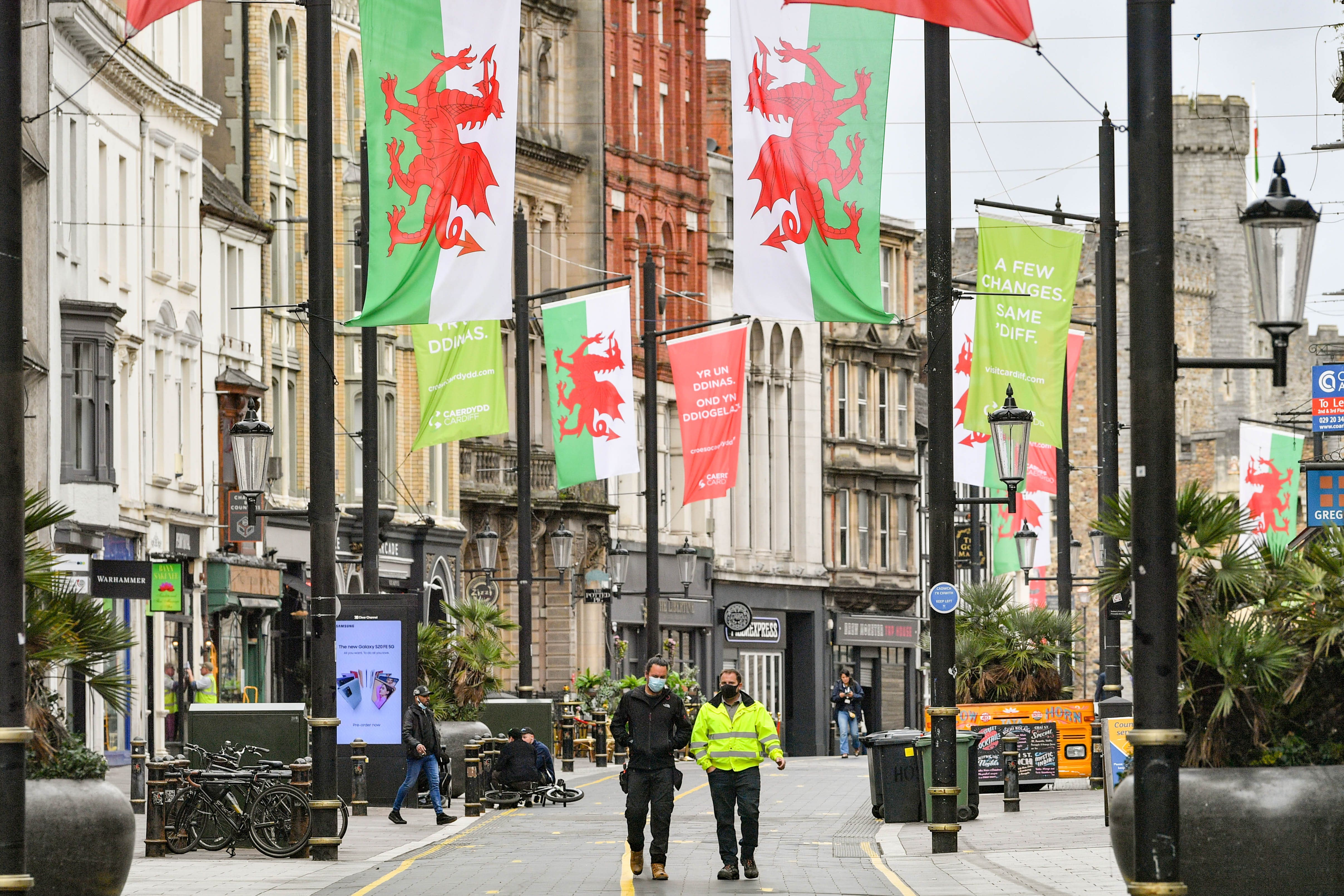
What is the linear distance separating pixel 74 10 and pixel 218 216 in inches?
399

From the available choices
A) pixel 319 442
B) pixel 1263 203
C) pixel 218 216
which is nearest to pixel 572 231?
pixel 218 216

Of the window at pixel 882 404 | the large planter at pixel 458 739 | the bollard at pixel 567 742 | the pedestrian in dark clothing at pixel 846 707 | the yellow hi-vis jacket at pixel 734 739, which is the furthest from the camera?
the window at pixel 882 404

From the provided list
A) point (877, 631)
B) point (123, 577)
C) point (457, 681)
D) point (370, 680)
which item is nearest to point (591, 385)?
point (457, 681)

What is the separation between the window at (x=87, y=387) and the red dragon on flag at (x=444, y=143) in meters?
17.8

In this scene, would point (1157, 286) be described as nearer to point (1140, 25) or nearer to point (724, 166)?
point (1140, 25)

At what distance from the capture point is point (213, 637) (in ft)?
150

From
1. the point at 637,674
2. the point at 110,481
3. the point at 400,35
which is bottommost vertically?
the point at 637,674

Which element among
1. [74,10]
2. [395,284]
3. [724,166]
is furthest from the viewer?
[724,166]

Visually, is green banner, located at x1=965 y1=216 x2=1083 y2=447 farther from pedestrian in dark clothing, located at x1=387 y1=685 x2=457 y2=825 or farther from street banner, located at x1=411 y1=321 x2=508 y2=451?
pedestrian in dark clothing, located at x1=387 y1=685 x2=457 y2=825

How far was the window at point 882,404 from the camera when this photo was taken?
81.4m

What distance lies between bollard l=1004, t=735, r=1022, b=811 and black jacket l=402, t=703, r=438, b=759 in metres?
6.52

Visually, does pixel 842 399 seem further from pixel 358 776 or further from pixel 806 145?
pixel 806 145

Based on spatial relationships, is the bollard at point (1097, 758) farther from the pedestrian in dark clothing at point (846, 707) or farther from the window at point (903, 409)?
the window at point (903, 409)

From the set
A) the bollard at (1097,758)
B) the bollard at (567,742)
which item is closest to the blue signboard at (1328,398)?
the bollard at (1097,758)
